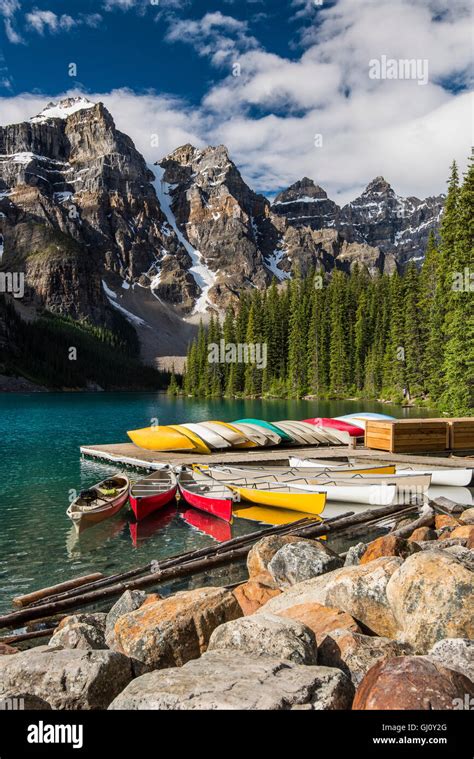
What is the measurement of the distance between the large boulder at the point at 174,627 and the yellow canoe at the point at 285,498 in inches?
506

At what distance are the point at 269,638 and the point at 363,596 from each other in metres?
2.45

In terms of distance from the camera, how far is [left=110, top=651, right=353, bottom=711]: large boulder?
549 cm

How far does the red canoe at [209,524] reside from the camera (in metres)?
20.7

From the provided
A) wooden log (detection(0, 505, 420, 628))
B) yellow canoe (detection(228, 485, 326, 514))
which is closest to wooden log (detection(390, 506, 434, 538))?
wooden log (detection(0, 505, 420, 628))

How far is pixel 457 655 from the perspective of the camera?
20.9ft

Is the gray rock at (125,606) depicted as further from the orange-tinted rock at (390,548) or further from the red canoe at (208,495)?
the red canoe at (208,495)

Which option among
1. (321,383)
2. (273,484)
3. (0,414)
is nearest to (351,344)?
(321,383)

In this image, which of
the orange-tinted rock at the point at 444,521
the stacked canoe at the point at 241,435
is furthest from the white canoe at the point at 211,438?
the orange-tinted rock at the point at 444,521

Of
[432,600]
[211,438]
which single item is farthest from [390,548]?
[211,438]

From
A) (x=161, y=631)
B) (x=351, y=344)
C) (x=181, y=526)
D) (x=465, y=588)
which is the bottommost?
(x=181, y=526)

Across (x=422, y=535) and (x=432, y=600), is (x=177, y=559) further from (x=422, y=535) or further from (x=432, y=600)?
(x=432, y=600)

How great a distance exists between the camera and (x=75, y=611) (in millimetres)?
12055
